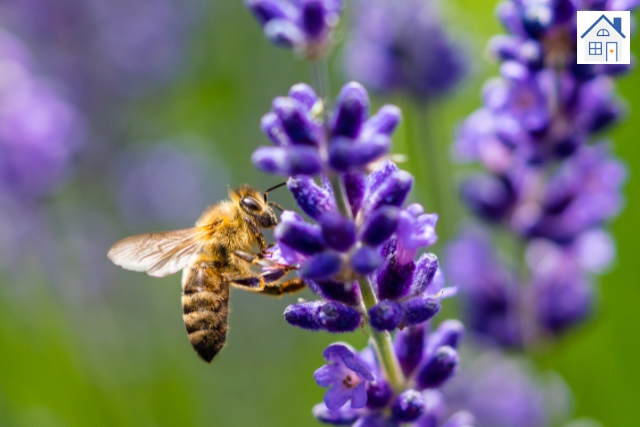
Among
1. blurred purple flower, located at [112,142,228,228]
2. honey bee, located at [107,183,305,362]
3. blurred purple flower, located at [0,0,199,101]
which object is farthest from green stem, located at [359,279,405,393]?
blurred purple flower, located at [0,0,199,101]

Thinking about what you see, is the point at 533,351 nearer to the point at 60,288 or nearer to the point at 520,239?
the point at 520,239

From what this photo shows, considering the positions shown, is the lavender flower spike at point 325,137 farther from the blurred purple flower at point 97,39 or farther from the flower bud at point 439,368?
the blurred purple flower at point 97,39

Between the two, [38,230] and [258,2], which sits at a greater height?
[258,2]

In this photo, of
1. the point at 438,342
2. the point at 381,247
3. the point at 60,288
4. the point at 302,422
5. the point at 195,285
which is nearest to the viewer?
the point at 381,247

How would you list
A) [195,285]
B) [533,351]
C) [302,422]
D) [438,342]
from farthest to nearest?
[302,422] < [533,351] < [195,285] < [438,342]

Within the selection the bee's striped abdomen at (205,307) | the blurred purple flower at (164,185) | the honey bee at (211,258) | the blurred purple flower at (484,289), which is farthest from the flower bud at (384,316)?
the blurred purple flower at (164,185)

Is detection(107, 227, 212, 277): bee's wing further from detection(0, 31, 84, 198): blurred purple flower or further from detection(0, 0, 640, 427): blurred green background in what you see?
detection(0, 31, 84, 198): blurred purple flower

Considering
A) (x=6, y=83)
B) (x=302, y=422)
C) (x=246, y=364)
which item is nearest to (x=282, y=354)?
(x=246, y=364)
